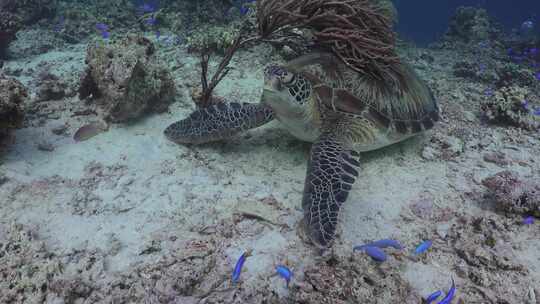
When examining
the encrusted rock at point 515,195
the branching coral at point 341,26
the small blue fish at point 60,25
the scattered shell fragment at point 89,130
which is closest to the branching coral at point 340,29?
the branching coral at point 341,26

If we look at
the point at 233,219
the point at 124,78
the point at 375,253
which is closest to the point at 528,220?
the point at 375,253

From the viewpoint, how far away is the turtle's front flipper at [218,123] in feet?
12.0

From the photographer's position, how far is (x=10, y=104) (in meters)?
2.92

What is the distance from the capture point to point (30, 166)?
304cm

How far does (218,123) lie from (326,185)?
1658 mm

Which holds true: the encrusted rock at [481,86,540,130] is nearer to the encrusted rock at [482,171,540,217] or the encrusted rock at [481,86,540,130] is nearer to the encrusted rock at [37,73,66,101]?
the encrusted rock at [482,171,540,217]

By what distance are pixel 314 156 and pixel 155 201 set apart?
68.2 inches

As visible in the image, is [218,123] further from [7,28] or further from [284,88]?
[7,28]

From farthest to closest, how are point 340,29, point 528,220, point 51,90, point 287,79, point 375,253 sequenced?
1. point 51,90
2. point 340,29
3. point 287,79
4. point 528,220
5. point 375,253

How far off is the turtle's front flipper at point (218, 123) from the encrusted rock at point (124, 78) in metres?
0.65

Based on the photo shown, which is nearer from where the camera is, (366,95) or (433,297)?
(433,297)

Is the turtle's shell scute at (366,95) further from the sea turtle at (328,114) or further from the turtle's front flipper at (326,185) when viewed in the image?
the turtle's front flipper at (326,185)

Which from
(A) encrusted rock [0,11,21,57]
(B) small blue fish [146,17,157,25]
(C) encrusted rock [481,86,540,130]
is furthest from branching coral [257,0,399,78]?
(A) encrusted rock [0,11,21,57]

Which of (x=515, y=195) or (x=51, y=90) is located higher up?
(x=51, y=90)
